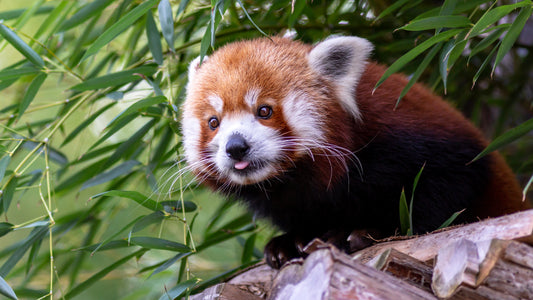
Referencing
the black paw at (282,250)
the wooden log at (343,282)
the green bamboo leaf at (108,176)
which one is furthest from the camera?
the green bamboo leaf at (108,176)

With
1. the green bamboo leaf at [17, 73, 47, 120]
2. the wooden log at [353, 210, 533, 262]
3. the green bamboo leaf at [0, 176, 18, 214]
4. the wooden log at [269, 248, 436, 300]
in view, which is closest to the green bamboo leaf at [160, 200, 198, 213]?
the green bamboo leaf at [0, 176, 18, 214]

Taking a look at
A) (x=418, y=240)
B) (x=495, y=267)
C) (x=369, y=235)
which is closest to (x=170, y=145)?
(x=369, y=235)

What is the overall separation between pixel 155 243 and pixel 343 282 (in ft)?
3.51

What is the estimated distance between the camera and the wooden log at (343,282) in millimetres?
1429

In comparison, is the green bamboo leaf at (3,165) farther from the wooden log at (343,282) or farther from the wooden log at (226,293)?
the wooden log at (343,282)

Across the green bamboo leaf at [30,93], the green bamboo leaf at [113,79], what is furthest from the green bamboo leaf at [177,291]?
the green bamboo leaf at [30,93]

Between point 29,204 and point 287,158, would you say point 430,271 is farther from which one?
point 29,204

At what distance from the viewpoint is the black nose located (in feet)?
7.03

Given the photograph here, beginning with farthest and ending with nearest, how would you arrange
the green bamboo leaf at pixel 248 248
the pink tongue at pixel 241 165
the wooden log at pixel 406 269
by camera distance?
the green bamboo leaf at pixel 248 248, the pink tongue at pixel 241 165, the wooden log at pixel 406 269

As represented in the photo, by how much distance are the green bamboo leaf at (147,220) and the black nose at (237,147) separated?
1.51 ft

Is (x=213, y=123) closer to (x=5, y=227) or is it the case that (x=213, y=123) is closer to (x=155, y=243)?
(x=155, y=243)

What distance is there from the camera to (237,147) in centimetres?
214

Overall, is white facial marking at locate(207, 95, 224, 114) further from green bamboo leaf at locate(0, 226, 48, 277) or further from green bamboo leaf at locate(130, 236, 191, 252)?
green bamboo leaf at locate(0, 226, 48, 277)

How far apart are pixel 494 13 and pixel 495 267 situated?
3.02 feet
